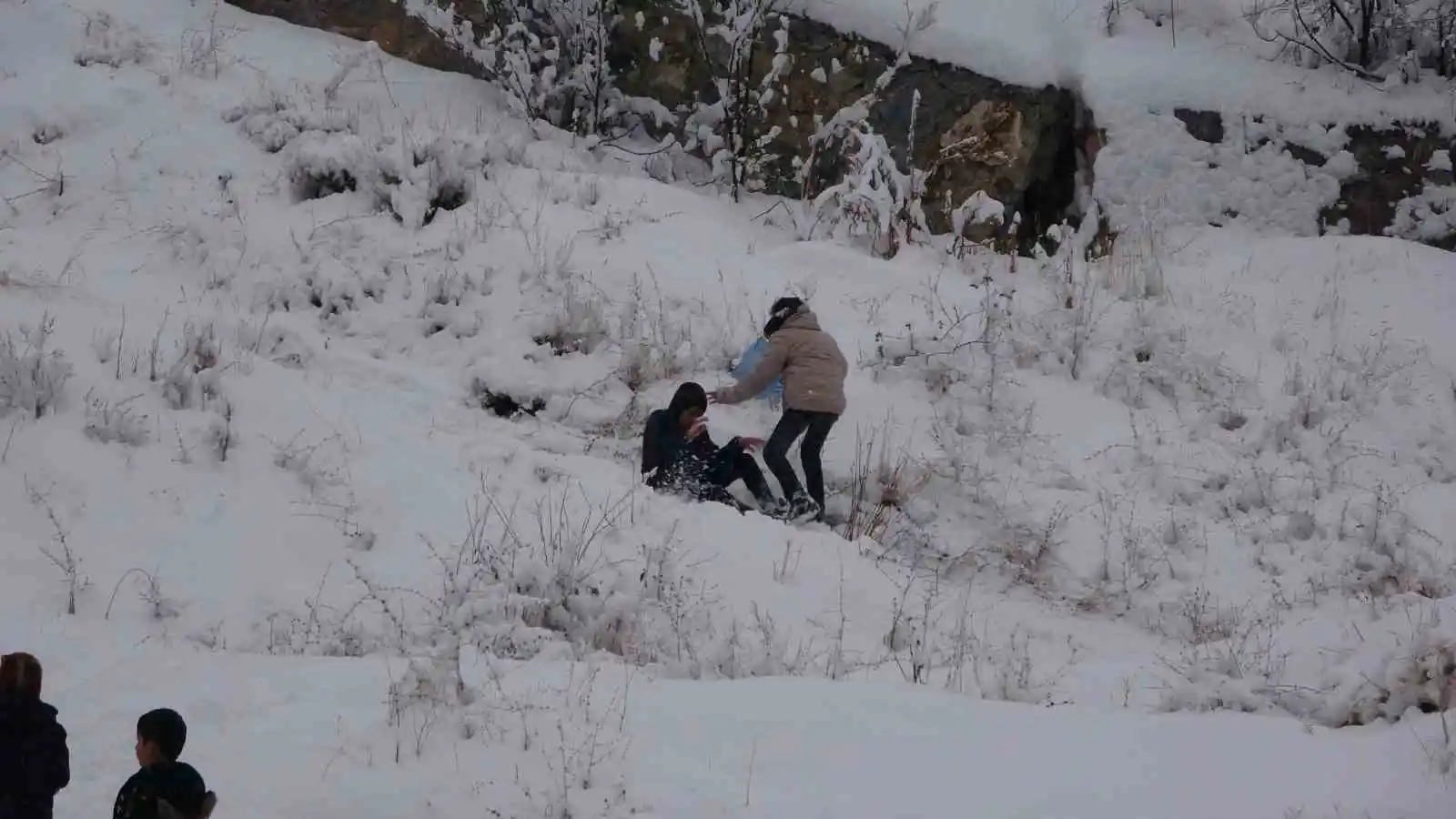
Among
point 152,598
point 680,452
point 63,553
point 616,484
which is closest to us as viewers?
point 152,598

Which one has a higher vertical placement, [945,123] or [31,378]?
[945,123]

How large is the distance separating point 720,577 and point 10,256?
5649 millimetres

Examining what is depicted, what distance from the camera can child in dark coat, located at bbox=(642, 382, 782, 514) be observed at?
23.8 ft

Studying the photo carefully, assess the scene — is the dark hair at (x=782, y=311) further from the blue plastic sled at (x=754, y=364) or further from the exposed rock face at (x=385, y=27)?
the exposed rock face at (x=385, y=27)

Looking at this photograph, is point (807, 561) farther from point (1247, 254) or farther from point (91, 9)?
point (91, 9)

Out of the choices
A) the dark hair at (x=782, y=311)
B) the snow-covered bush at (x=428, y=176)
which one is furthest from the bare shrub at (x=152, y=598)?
the snow-covered bush at (x=428, y=176)

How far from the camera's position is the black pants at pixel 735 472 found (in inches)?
296

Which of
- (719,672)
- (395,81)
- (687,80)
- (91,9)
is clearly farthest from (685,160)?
(719,672)

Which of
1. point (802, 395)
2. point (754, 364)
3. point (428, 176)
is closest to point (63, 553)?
point (802, 395)

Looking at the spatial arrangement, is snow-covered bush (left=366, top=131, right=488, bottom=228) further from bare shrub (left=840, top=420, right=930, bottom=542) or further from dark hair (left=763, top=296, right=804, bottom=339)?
bare shrub (left=840, top=420, right=930, bottom=542)

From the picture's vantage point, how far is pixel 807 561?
21.3 ft

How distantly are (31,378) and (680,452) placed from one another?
3456 mm

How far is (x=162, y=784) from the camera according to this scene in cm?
294

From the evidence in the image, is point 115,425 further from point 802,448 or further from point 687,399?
point 802,448
